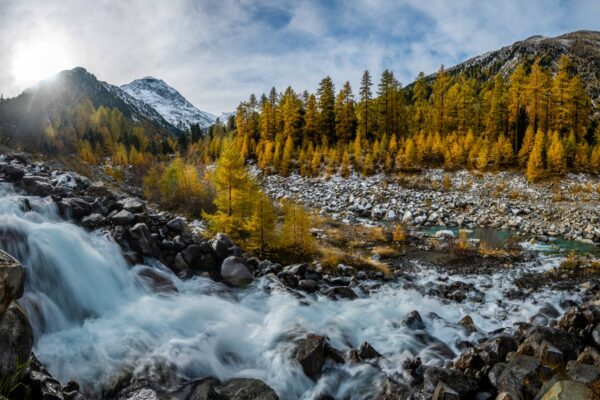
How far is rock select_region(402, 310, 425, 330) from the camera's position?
12.6 m

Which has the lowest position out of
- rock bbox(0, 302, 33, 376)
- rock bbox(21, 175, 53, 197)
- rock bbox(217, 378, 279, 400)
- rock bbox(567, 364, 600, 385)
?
rock bbox(217, 378, 279, 400)

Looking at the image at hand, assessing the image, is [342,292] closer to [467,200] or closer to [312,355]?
[312,355]

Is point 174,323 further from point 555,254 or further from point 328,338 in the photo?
point 555,254

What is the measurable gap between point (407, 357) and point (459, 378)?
2.26 meters

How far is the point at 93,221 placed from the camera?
47.6 ft

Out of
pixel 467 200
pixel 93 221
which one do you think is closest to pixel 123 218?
pixel 93 221

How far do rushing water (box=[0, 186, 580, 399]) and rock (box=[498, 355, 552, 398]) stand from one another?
2699 mm

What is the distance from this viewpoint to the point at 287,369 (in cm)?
924

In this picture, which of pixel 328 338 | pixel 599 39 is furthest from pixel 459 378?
pixel 599 39

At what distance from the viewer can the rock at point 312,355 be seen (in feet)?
30.3

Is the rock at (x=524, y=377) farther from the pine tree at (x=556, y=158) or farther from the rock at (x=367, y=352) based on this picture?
the pine tree at (x=556, y=158)

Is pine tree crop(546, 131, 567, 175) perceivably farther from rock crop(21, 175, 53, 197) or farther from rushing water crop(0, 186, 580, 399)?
rock crop(21, 175, 53, 197)

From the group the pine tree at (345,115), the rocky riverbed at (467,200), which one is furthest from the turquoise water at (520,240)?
the pine tree at (345,115)

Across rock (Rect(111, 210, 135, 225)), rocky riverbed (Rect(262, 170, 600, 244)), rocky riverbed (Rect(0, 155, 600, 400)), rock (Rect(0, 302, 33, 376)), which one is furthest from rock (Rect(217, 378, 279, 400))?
rocky riverbed (Rect(262, 170, 600, 244))
